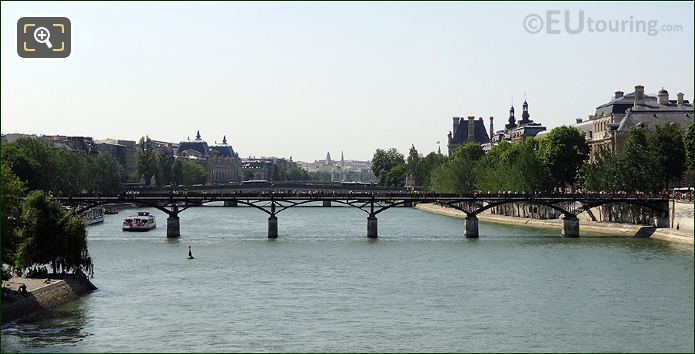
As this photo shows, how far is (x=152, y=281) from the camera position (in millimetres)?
59875

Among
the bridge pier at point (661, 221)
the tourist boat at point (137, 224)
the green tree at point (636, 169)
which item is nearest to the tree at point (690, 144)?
the bridge pier at point (661, 221)

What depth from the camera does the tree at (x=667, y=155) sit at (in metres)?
94.2

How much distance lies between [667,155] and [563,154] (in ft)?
68.4

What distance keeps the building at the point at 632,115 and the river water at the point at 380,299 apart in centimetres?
3358

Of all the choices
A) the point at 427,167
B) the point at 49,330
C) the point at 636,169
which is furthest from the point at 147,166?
the point at 49,330

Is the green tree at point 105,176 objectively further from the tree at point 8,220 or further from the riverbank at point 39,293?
the tree at point 8,220

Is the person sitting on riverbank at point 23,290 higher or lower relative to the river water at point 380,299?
higher

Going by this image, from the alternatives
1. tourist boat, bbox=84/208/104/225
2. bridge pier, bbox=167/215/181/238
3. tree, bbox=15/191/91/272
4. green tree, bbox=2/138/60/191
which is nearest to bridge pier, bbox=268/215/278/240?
bridge pier, bbox=167/215/181/238

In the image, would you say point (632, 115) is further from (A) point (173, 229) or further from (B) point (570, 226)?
(A) point (173, 229)

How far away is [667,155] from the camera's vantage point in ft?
310

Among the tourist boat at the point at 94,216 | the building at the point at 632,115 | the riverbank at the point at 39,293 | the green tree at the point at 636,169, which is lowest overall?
the riverbank at the point at 39,293

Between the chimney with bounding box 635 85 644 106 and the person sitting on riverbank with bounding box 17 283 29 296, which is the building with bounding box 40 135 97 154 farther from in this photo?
the person sitting on riverbank with bounding box 17 283 29 296

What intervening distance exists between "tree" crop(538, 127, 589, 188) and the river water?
97.4 ft

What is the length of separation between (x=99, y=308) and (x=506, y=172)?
240ft
